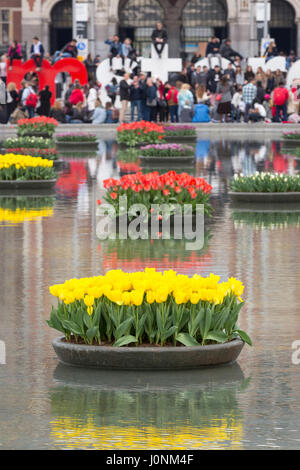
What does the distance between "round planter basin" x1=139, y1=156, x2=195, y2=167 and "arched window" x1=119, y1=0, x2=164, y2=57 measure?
36195 millimetres

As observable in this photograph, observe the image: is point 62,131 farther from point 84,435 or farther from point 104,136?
point 84,435

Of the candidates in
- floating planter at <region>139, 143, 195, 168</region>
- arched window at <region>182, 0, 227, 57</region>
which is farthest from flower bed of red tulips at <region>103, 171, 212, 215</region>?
arched window at <region>182, 0, 227, 57</region>

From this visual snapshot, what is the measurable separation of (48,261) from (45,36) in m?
50.9

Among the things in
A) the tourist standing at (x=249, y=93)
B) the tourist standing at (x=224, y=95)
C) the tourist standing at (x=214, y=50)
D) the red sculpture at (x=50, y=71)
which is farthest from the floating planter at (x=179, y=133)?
the tourist standing at (x=214, y=50)

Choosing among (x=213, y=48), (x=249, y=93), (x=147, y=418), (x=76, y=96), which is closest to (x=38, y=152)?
(x=76, y=96)

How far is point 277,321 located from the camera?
1130 centimetres

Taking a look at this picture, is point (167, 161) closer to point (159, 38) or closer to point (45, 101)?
point (45, 101)

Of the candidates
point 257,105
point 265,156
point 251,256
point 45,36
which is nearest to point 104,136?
point 257,105

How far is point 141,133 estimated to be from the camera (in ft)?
123

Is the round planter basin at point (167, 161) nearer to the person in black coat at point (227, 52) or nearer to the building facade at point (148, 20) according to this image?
the person in black coat at point (227, 52)

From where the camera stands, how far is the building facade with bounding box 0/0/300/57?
212ft

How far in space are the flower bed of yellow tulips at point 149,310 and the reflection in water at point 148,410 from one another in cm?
28

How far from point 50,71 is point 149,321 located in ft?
128
